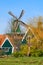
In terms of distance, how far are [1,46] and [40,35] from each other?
13189 mm

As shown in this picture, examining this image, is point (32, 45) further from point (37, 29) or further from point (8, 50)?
point (8, 50)

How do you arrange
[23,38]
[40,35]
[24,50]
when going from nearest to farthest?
[40,35] < [24,50] < [23,38]

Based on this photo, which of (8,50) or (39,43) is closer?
(39,43)

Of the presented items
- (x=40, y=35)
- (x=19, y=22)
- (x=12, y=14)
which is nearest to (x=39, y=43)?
(x=40, y=35)

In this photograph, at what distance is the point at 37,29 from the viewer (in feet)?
159

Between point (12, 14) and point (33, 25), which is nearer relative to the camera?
point (33, 25)

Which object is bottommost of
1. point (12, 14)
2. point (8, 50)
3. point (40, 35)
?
point (8, 50)

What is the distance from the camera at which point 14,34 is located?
61219 mm

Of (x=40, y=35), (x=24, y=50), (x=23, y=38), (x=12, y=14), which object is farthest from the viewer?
(x=23, y=38)

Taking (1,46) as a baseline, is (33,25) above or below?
above

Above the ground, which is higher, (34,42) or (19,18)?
(19,18)

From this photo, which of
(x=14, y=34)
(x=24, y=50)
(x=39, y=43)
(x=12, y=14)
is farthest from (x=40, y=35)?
(x=14, y=34)

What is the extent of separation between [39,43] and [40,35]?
4.85 feet

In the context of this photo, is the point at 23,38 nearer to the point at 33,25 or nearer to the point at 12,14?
the point at 12,14
